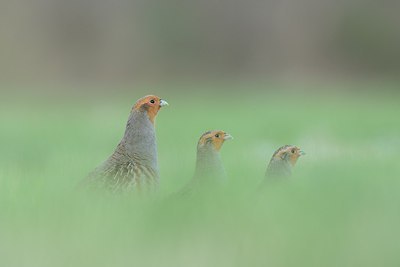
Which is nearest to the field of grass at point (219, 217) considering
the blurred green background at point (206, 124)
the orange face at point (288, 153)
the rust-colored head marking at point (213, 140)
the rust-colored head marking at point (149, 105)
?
the blurred green background at point (206, 124)

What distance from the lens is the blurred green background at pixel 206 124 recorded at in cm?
416

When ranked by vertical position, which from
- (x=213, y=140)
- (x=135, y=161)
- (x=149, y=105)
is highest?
(x=149, y=105)

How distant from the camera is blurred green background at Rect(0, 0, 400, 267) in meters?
4.16

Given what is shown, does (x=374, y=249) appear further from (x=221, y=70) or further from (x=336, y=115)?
(x=221, y=70)

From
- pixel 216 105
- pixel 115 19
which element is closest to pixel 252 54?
pixel 115 19

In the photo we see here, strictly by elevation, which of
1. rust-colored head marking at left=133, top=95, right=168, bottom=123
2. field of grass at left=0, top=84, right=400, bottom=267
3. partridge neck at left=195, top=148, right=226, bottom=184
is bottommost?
field of grass at left=0, top=84, right=400, bottom=267

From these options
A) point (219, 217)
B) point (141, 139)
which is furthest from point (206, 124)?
point (219, 217)

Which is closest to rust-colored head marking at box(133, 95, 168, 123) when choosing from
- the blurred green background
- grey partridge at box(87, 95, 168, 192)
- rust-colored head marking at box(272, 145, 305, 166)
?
grey partridge at box(87, 95, 168, 192)

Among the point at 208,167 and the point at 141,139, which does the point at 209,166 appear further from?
the point at 141,139

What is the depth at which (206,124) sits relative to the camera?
14094mm

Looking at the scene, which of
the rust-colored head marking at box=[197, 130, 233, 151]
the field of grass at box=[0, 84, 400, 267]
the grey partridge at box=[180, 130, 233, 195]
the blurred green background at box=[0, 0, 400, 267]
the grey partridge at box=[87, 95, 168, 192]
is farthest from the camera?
the rust-colored head marking at box=[197, 130, 233, 151]

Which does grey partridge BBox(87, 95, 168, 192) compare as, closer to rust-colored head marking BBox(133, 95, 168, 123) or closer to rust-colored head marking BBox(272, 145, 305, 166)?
rust-colored head marking BBox(133, 95, 168, 123)

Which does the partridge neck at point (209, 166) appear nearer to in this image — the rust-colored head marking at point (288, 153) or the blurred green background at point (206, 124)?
the blurred green background at point (206, 124)

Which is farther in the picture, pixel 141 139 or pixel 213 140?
pixel 213 140
